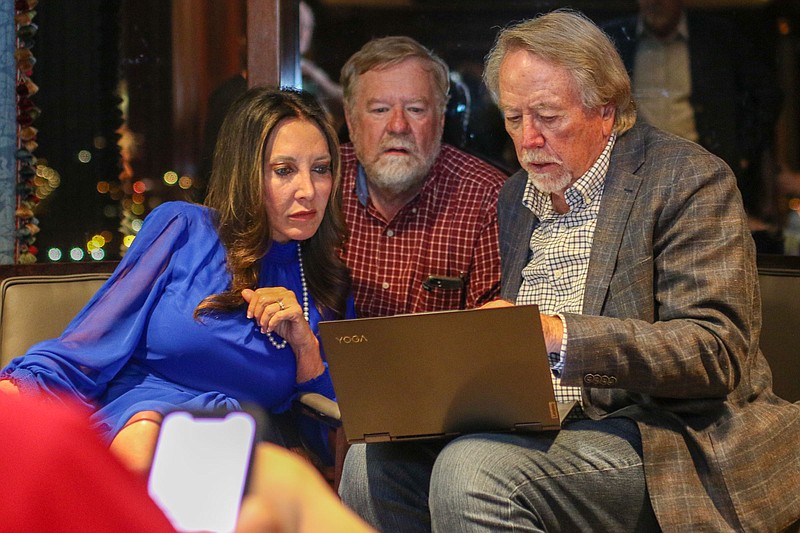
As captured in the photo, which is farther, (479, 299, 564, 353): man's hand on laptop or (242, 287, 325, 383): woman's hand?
(242, 287, 325, 383): woman's hand

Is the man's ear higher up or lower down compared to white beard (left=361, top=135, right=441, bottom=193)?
higher up

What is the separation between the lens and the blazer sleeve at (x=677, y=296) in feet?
6.72

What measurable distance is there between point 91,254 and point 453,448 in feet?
6.05

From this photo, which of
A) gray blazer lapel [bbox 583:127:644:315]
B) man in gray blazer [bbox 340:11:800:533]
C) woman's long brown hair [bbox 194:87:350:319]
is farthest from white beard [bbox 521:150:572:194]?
woman's long brown hair [bbox 194:87:350:319]

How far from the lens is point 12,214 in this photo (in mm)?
3266

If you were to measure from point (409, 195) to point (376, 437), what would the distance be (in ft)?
3.65

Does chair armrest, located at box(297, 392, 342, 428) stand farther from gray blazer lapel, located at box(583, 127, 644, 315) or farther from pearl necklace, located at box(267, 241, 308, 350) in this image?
gray blazer lapel, located at box(583, 127, 644, 315)

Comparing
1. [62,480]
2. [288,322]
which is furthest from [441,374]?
[62,480]

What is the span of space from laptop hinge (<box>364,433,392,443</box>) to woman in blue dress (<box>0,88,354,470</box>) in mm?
403

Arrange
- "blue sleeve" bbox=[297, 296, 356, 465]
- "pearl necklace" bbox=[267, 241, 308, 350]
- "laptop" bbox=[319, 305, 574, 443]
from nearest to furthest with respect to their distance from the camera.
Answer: "laptop" bbox=[319, 305, 574, 443]
"pearl necklace" bbox=[267, 241, 308, 350]
"blue sleeve" bbox=[297, 296, 356, 465]

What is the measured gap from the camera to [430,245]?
2955mm

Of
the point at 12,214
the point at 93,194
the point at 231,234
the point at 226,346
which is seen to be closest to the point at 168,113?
the point at 93,194

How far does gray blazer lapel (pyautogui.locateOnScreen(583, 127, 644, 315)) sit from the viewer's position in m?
2.24

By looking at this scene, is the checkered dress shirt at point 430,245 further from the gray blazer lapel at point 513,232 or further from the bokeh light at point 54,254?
the bokeh light at point 54,254
